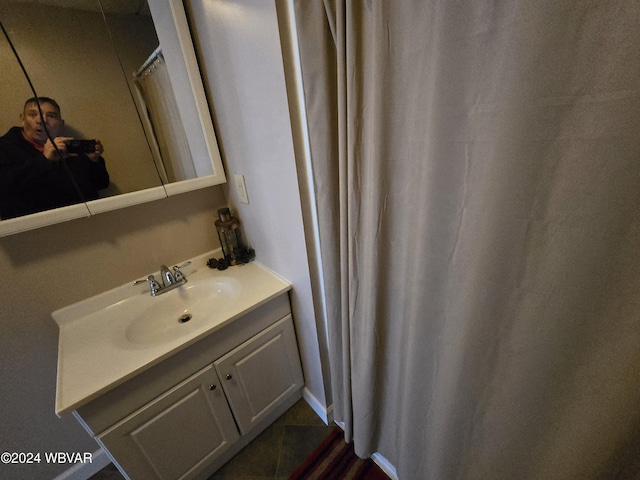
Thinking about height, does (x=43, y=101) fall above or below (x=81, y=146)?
above

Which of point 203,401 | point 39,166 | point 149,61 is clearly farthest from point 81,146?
point 203,401

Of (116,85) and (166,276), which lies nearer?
(116,85)

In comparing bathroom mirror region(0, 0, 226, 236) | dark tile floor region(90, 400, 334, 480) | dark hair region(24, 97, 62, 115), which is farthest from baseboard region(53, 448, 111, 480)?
dark hair region(24, 97, 62, 115)

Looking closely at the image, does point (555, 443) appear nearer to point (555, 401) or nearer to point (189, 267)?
point (555, 401)

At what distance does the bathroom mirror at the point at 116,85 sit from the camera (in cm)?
78

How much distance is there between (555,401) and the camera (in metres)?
0.47

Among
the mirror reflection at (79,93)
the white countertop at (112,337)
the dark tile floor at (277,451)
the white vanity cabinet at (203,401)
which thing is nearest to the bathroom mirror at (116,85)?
the mirror reflection at (79,93)

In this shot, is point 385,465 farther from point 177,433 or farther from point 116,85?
point 116,85

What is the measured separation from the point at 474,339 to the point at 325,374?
32.8 inches

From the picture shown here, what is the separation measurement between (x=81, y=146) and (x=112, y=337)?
0.69 metres

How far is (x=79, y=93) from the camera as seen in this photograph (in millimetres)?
859

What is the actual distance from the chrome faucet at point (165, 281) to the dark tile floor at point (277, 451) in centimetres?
87

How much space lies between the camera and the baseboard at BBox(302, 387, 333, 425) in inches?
50.2

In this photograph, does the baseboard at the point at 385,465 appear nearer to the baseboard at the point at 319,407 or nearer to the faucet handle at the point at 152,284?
the baseboard at the point at 319,407
